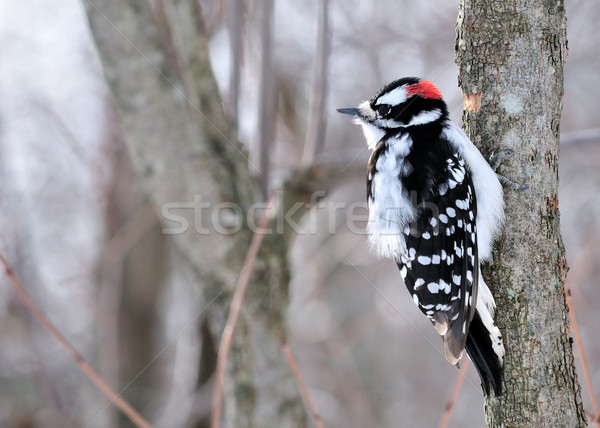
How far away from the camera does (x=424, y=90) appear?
2.78 m

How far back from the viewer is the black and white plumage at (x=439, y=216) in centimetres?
224

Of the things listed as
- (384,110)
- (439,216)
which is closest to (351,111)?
(384,110)

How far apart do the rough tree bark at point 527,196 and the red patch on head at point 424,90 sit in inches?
21.3

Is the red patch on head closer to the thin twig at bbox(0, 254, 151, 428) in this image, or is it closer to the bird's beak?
the bird's beak

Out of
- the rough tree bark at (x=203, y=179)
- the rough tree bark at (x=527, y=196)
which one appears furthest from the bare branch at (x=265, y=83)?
the rough tree bark at (x=527, y=196)

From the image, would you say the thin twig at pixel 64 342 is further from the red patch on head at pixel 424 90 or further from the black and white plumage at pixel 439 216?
the red patch on head at pixel 424 90

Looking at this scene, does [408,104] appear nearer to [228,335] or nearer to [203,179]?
[203,179]

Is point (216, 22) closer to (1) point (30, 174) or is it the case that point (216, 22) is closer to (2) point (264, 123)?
(2) point (264, 123)

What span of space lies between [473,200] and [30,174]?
4.92 metres

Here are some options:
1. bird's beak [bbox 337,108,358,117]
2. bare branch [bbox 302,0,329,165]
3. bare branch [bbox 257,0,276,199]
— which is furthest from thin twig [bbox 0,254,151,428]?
bird's beak [bbox 337,108,358,117]

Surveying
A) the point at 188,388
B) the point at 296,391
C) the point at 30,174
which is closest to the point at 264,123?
the point at 296,391

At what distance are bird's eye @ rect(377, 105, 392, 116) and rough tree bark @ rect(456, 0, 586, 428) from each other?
2.15 ft

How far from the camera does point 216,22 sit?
396cm

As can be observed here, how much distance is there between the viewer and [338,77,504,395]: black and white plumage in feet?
7.34
